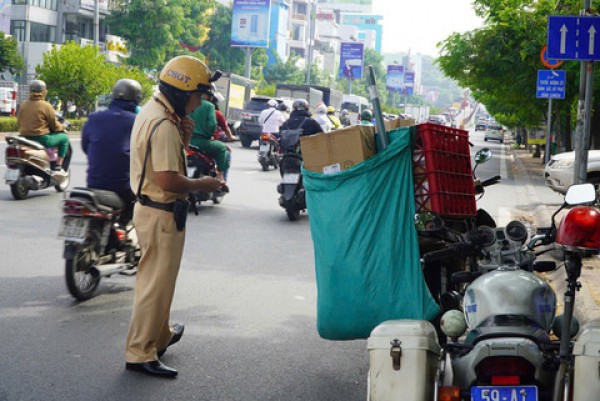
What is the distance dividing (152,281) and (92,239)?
7.08 feet

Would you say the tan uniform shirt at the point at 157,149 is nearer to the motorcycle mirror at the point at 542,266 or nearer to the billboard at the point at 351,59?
the motorcycle mirror at the point at 542,266

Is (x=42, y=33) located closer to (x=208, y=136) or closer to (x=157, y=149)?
(x=208, y=136)

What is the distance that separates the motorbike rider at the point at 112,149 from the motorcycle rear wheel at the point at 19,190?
6147 millimetres

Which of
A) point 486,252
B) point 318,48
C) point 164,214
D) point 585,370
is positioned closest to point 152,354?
point 164,214

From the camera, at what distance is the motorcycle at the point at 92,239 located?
24.6 feet

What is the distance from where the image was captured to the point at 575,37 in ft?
37.7

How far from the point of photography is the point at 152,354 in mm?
5727

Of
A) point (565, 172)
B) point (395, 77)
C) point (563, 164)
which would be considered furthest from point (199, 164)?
point (395, 77)

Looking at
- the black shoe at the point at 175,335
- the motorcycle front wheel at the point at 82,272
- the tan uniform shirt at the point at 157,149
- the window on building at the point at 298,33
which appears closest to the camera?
the tan uniform shirt at the point at 157,149

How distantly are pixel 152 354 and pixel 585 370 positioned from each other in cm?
270

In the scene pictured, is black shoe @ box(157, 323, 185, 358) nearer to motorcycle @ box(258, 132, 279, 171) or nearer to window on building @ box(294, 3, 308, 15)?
motorcycle @ box(258, 132, 279, 171)

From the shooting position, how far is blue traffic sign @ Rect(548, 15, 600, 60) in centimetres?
1138

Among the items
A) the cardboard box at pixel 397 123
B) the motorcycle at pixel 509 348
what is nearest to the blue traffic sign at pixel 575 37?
the cardboard box at pixel 397 123

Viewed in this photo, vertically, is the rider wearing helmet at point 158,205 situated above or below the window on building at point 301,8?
below
